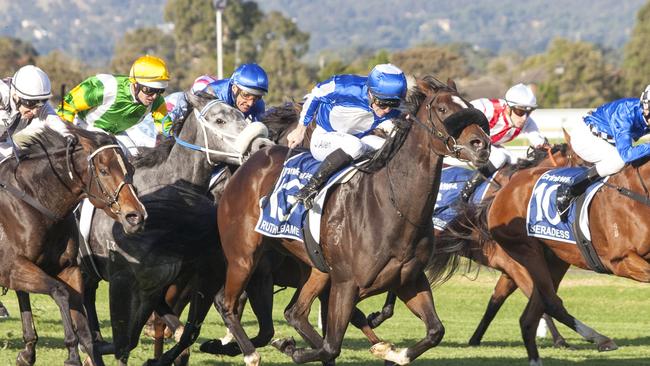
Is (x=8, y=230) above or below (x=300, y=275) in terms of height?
above

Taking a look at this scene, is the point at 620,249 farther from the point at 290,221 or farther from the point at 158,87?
the point at 158,87

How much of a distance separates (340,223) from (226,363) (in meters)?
1.75

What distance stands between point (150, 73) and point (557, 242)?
3020 mm

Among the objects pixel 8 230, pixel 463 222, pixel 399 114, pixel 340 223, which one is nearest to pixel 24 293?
pixel 8 230

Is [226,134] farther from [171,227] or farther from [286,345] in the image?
[286,345]

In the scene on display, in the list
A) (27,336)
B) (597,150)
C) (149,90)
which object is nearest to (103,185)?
(27,336)

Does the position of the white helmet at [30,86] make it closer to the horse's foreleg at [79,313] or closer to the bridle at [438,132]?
the horse's foreleg at [79,313]

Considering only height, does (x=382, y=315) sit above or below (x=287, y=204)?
below

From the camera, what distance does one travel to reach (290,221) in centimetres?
678

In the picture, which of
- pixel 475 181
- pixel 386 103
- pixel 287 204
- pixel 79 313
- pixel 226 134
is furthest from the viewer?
pixel 475 181

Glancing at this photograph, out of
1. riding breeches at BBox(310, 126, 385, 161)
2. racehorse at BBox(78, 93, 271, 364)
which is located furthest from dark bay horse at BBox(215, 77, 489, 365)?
racehorse at BBox(78, 93, 271, 364)

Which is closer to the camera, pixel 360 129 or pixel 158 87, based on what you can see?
pixel 360 129

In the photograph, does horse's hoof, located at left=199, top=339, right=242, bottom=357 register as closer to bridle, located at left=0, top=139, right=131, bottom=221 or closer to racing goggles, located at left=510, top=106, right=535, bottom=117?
bridle, located at left=0, top=139, right=131, bottom=221

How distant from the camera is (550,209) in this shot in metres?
8.10
